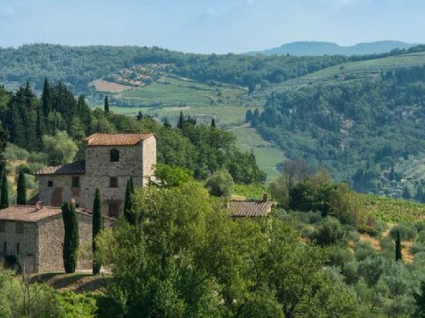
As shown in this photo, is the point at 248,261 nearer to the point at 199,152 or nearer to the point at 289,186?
the point at 289,186

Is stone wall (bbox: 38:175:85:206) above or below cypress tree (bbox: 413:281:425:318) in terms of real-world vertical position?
above

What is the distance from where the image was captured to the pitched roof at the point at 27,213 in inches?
2234

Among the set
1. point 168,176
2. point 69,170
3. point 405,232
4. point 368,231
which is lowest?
point 405,232

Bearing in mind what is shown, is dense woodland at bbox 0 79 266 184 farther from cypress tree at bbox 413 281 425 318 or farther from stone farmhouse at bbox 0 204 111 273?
cypress tree at bbox 413 281 425 318

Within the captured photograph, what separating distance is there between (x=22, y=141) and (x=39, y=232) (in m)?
47.1

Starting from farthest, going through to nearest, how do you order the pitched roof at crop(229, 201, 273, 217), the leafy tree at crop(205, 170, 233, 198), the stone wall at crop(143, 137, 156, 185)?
the leafy tree at crop(205, 170, 233, 198) → the stone wall at crop(143, 137, 156, 185) → the pitched roof at crop(229, 201, 273, 217)

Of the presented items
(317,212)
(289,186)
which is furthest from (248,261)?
(289,186)

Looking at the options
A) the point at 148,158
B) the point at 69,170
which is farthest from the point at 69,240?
the point at 148,158

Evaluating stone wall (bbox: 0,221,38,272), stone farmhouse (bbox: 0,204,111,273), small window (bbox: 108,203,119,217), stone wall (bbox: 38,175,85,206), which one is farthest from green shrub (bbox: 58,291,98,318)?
stone wall (bbox: 38,175,85,206)

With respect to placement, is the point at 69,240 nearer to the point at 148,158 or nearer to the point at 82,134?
the point at 148,158

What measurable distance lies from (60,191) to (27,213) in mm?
8231

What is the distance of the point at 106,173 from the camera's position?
65562 mm

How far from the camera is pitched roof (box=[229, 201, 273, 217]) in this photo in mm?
64125

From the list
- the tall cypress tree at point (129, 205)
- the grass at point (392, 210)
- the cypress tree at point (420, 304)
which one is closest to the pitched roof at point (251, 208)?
the tall cypress tree at point (129, 205)
